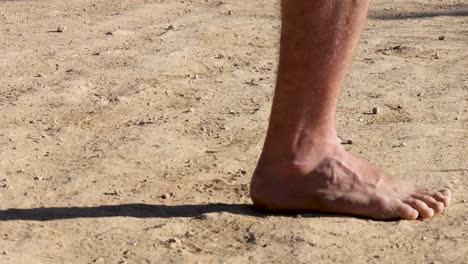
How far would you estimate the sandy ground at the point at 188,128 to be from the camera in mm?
2888

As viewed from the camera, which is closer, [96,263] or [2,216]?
[96,263]

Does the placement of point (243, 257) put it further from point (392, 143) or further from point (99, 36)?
point (99, 36)

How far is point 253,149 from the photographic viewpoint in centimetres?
370

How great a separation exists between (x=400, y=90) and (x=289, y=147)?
1.44 meters

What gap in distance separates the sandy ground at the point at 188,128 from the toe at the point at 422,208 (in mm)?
26

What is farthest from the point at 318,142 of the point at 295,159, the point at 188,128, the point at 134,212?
the point at 188,128

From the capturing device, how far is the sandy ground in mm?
2888

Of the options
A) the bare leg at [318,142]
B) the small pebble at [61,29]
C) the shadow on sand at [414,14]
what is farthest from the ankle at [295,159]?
the shadow on sand at [414,14]

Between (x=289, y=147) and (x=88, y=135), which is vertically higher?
(x=289, y=147)

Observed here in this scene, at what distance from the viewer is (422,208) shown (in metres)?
3.05

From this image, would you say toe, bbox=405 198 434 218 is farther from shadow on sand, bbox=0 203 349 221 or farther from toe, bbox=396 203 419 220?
shadow on sand, bbox=0 203 349 221

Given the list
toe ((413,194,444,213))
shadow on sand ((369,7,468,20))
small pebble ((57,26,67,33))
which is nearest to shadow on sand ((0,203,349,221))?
toe ((413,194,444,213))

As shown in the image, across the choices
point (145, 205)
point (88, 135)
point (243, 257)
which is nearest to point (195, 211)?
point (145, 205)

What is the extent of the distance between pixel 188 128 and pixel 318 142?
0.93 metres
